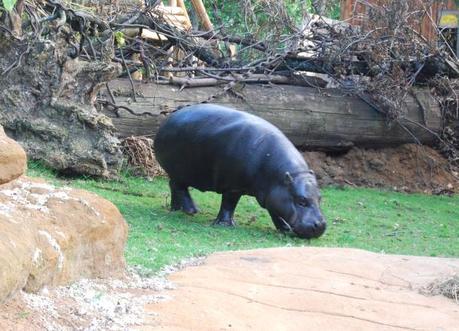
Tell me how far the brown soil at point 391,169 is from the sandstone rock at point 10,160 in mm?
8489

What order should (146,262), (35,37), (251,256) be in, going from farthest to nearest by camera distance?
(35,37) < (251,256) < (146,262)

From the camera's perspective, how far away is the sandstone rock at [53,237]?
3.84 m

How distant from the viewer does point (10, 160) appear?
14.3ft

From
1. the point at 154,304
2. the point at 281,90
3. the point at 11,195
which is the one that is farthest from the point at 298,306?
the point at 281,90

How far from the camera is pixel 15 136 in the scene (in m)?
9.80

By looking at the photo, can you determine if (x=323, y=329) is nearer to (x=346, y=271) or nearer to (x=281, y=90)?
(x=346, y=271)

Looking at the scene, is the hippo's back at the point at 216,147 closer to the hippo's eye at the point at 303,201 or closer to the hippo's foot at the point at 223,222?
the hippo's foot at the point at 223,222

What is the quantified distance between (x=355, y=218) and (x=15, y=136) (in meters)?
3.89

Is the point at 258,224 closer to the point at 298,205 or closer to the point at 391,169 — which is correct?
the point at 298,205

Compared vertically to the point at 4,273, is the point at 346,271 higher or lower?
lower

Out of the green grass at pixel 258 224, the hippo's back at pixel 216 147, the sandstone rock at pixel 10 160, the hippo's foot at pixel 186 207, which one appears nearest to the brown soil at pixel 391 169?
the green grass at pixel 258 224

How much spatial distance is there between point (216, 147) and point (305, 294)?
3.70m

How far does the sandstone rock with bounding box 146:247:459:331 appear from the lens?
4.55 metres

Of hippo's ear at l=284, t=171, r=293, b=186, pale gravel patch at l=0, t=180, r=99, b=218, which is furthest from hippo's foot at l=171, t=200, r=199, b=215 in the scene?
pale gravel patch at l=0, t=180, r=99, b=218
